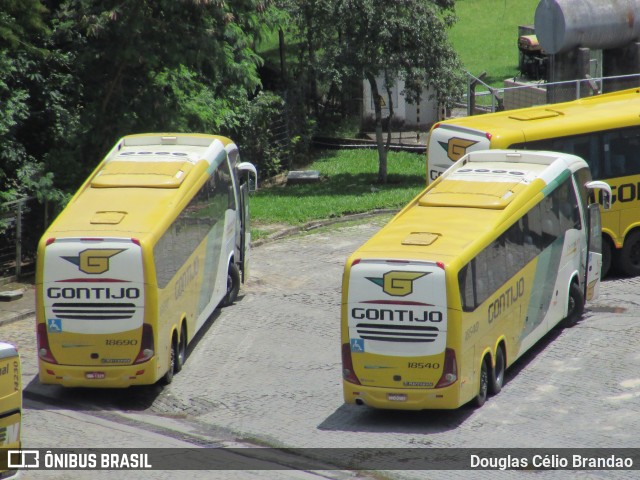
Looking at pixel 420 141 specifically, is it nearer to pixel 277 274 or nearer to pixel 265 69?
pixel 265 69

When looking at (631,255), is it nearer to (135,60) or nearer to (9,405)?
(135,60)

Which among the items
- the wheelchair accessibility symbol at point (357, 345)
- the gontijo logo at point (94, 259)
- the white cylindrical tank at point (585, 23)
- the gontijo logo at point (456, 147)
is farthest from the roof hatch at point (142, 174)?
the white cylindrical tank at point (585, 23)

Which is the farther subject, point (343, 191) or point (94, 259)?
point (343, 191)

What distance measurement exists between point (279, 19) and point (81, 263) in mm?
18981

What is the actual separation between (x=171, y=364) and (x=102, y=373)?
58.0 inches

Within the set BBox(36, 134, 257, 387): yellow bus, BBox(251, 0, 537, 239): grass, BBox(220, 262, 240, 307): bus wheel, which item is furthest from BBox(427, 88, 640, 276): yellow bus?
BBox(251, 0, 537, 239): grass

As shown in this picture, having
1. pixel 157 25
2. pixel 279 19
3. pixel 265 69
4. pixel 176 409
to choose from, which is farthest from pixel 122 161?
pixel 265 69

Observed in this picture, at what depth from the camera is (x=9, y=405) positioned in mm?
13562

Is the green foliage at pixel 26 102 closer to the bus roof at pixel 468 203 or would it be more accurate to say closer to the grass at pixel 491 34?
the bus roof at pixel 468 203

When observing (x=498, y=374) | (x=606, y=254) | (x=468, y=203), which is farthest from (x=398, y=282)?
(x=606, y=254)

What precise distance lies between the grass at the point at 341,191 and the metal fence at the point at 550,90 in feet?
10.5

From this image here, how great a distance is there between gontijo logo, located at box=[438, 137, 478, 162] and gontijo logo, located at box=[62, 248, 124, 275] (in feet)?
27.2

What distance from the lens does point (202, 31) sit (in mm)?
27734

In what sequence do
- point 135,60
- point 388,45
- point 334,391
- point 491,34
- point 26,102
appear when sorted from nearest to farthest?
1. point 334,391
2. point 135,60
3. point 26,102
4. point 388,45
5. point 491,34
